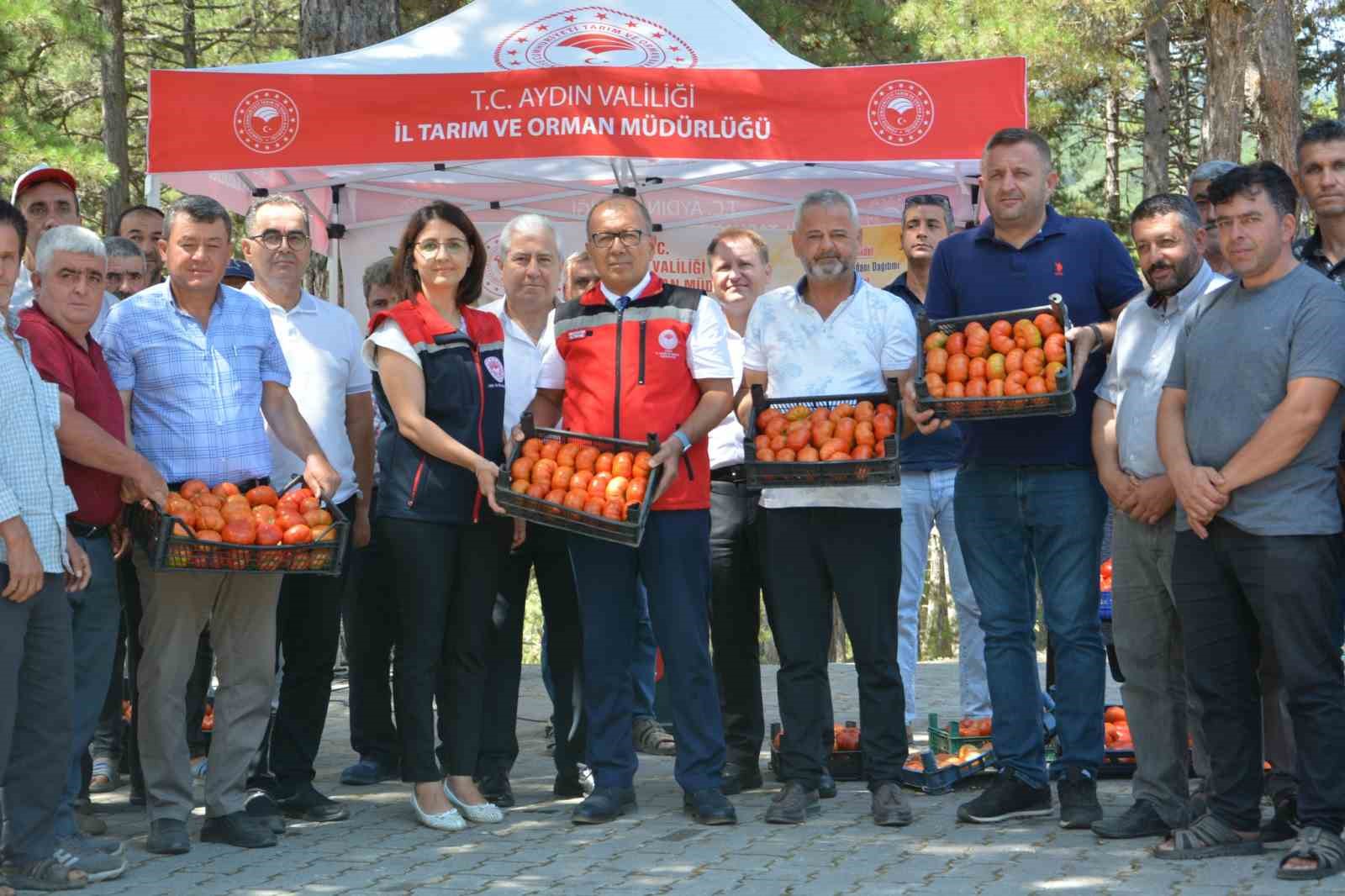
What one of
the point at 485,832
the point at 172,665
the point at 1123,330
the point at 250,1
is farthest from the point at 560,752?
the point at 250,1

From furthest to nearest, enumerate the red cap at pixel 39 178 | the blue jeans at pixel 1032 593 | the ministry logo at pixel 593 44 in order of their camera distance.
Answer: the ministry logo at pixel 593 44 → the red cap at pixel 39 178 → the blue jeans at pixel 1032 593

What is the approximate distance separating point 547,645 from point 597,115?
3179 millimetres

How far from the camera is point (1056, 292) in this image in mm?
5766

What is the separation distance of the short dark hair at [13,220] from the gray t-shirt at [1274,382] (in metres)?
3.96

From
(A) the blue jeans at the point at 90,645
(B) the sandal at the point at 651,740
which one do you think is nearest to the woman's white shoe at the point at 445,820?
(A) the blue jeans at the point at 90,645

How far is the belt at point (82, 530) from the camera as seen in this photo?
17.2 feet

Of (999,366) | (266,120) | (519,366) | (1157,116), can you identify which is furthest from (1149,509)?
(1157,116)

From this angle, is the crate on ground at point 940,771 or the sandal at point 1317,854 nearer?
the sandal at point 1317,854

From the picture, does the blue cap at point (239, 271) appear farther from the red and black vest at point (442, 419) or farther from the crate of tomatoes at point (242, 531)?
the crate of tomatoes at point (242, 531)

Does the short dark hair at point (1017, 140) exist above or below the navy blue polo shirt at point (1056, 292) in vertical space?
above

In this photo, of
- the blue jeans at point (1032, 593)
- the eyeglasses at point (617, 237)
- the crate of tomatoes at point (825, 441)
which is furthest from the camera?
the eyeglasses at point (617, 237)

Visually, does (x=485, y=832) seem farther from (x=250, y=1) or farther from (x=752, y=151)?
(x=250, y=1)

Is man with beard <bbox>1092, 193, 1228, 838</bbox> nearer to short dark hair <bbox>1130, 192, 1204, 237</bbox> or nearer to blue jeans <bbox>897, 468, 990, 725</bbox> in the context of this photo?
short dark hair <bbox>1130, 192, 1204, 237</bbox>

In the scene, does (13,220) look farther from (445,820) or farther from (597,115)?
(597,115)
